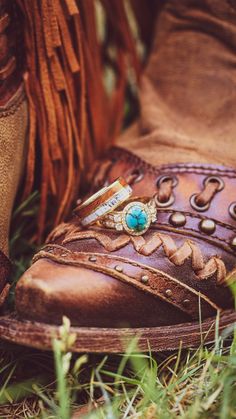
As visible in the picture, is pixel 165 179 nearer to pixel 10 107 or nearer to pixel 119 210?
pixel 119 210

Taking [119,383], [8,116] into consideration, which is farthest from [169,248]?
[8,116]

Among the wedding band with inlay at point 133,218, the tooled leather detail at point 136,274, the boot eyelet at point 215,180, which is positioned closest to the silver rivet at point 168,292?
the tooled leather detail at point 136,274

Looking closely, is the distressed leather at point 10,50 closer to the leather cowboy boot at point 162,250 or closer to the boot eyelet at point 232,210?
the leather cowboy boot at point 162,250

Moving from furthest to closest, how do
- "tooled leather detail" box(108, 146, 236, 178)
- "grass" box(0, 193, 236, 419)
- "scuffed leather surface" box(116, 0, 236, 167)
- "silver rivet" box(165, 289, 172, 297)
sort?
"scuffed leather surface" box(116, 0, 236, 167), "tooled leather detail" box(108, 146, 236, 178), "silver rivet" box(165, 289, 172, 297), "grass" box(0, 193, 236, 419)

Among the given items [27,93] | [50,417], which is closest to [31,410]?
[50,417]

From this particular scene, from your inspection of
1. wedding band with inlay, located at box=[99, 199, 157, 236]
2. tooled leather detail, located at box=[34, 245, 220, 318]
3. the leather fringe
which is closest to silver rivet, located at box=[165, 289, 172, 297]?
tooled leather detail, located at box=[34, 245, 220, 318]

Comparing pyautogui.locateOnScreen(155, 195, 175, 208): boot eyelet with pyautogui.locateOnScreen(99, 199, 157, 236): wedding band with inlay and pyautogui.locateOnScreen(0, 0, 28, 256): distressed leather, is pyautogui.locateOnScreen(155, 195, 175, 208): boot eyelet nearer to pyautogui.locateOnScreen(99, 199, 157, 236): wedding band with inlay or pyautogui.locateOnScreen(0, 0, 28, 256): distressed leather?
pyautogui.locateOnScreen(99, 199, 157, 236): wedding band with inlay
